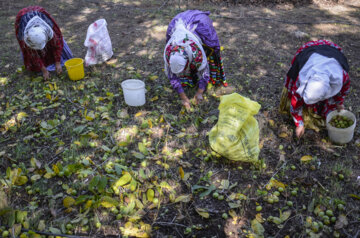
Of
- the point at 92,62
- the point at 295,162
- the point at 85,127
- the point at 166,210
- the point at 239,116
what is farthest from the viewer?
the point at 92,62

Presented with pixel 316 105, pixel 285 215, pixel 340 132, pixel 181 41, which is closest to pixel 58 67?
pixel 181 41

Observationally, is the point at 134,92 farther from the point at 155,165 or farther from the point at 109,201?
the point at 109,201

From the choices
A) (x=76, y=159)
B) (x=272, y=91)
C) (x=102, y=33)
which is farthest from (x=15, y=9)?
(x=272, y=91)

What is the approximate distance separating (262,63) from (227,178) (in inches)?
98.3

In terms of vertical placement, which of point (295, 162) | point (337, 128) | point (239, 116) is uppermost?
point (239, 116)

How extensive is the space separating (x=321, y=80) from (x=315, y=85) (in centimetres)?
7

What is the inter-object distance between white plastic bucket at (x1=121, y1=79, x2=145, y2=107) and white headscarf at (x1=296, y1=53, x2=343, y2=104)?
174cm

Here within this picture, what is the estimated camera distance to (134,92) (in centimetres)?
343

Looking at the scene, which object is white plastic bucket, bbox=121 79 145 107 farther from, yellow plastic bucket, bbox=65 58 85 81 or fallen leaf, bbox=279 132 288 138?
fallen leaf, bbox=279 132 288 138

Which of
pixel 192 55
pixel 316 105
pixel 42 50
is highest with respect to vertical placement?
pixel 192 55

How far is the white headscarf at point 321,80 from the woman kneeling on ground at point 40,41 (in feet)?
10.5

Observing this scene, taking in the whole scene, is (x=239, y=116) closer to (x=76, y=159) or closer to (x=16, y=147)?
(x=76, y=159)

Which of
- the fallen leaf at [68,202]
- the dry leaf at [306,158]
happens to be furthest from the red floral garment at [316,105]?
the fallen leaf at [68,202]

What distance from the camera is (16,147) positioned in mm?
2898
